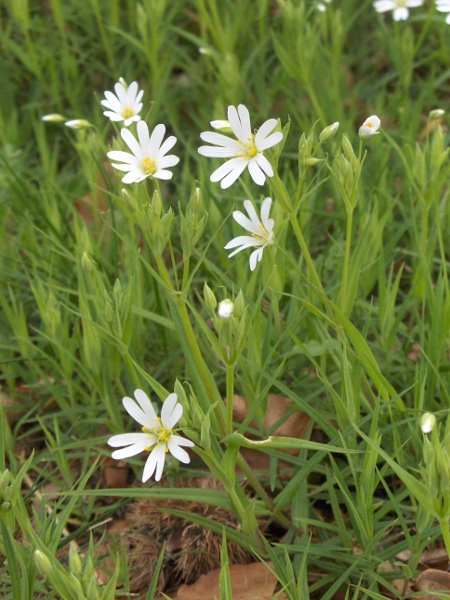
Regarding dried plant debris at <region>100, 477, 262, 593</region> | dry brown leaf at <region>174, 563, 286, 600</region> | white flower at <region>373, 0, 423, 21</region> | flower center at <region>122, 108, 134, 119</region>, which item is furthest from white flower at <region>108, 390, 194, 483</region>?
white flower at <region>373, 0, 423, 21</region>

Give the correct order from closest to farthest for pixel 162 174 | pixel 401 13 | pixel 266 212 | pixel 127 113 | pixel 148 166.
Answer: pixel 162 174 → pixel 148 166 → pixel 266 212 → pixel 127 113 → pixel 401 13

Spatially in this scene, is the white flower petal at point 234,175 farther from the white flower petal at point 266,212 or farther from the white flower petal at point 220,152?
the white flower petal at point 266,212

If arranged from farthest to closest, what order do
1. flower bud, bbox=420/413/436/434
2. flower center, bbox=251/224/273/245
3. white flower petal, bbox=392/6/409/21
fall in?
white flower petal, bbox=392/6/409/21 < flower center, bbox=251/224/273/245 < flower bud, bbox=420/413/436/434

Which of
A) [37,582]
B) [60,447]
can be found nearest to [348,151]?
[60,447]

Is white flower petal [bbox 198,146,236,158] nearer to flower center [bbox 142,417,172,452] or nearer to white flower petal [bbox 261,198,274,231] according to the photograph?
white flower petal [bbox 261,198,274,231]

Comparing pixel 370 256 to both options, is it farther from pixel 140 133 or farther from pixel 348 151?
pixel 140 133

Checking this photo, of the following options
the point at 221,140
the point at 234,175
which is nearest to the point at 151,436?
the point at 234,175

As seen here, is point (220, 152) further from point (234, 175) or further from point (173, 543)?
point (173, 543)
